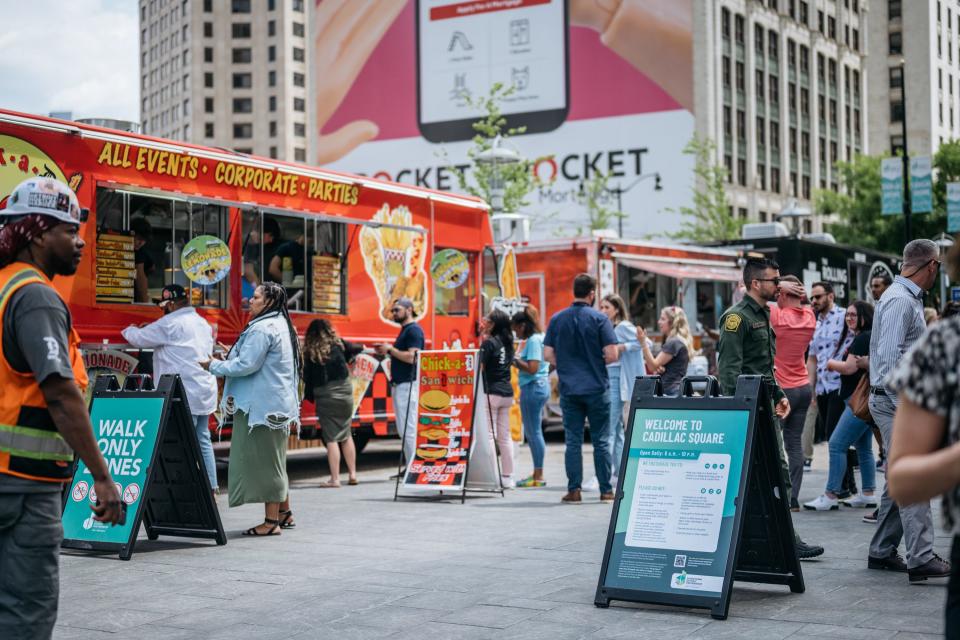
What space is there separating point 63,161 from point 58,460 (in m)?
7.31

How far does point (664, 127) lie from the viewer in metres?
63.3

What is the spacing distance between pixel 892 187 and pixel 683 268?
14.7 meters

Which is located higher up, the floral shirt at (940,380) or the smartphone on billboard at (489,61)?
the smartphone on billboard at (489,61)

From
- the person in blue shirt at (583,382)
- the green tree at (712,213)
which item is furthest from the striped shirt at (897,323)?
the green tree at (712,213)

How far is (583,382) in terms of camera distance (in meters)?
11.0

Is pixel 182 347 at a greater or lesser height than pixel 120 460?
greater

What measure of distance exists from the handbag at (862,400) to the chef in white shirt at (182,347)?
5286 millimetres

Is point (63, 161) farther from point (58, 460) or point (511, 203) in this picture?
point (511, 203)

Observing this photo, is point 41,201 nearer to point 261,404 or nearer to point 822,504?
point 261,404

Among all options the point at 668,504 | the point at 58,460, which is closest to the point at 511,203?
the point at 668,504

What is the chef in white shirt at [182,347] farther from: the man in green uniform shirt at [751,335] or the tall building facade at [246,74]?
the tall building facade at [246,74]

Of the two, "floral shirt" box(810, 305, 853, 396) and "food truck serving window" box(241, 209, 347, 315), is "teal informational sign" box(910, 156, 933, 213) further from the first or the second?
"food truck serving window" box(241, 209, 347, 315)

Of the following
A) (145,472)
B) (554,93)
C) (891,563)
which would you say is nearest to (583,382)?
(891,563)

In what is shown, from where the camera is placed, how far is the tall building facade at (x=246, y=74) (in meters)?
115
